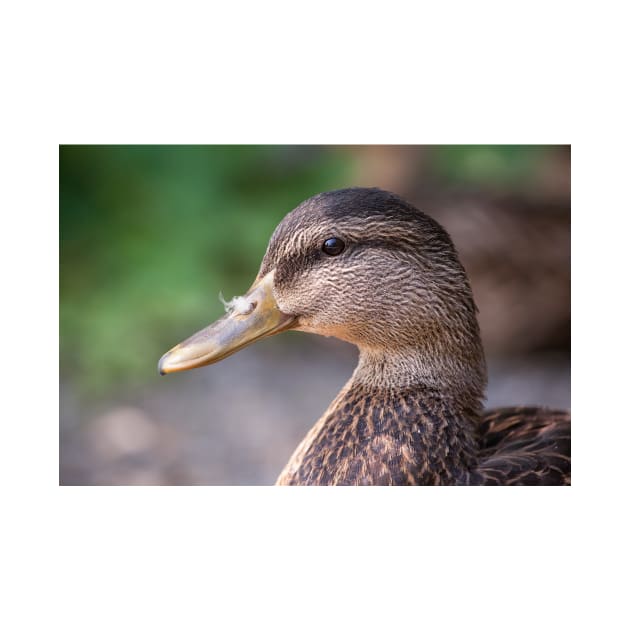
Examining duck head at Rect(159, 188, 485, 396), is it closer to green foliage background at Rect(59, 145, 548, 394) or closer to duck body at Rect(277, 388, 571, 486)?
duck body at Rect(277, 388, 571, 486)

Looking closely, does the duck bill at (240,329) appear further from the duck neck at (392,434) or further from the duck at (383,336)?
the duck neck at (392,434)

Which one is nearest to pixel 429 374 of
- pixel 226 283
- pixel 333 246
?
pixel 333 246

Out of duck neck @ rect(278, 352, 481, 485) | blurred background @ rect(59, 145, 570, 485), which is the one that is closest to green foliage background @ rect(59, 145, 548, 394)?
blurred background @ rect(59, 145, 570, 485)

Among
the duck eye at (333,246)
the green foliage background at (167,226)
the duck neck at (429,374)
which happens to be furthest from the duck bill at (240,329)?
the green foliage background at (167,226)

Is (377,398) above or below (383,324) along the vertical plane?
below

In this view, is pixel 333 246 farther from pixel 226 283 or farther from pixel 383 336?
pixel 226 283

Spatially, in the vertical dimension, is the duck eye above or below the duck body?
above
